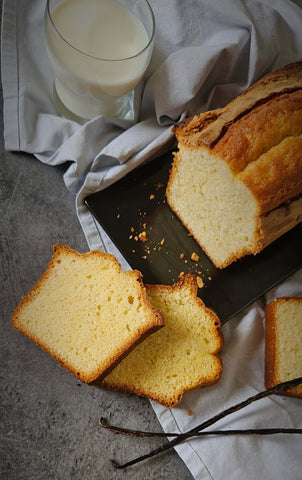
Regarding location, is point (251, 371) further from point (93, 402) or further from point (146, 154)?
point (146, 154)

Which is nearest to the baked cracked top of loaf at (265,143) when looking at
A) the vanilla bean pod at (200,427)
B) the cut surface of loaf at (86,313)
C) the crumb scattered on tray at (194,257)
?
the crumb scattered on tray at (194,257)

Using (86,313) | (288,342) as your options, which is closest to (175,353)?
(86,313)

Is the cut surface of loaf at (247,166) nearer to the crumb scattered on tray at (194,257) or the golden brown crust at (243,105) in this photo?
the golden brown crust at (243,105)

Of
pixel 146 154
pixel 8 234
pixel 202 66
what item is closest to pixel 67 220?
pixel 8 234

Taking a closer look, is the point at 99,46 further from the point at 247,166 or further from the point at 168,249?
the point at 168,249

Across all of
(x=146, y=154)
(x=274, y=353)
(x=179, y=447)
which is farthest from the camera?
(x=146, y=154)

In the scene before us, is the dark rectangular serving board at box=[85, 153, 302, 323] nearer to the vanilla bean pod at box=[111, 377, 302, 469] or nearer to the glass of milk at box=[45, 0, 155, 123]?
the vanilla bean pod at box=[111, 377, 302, 469]
